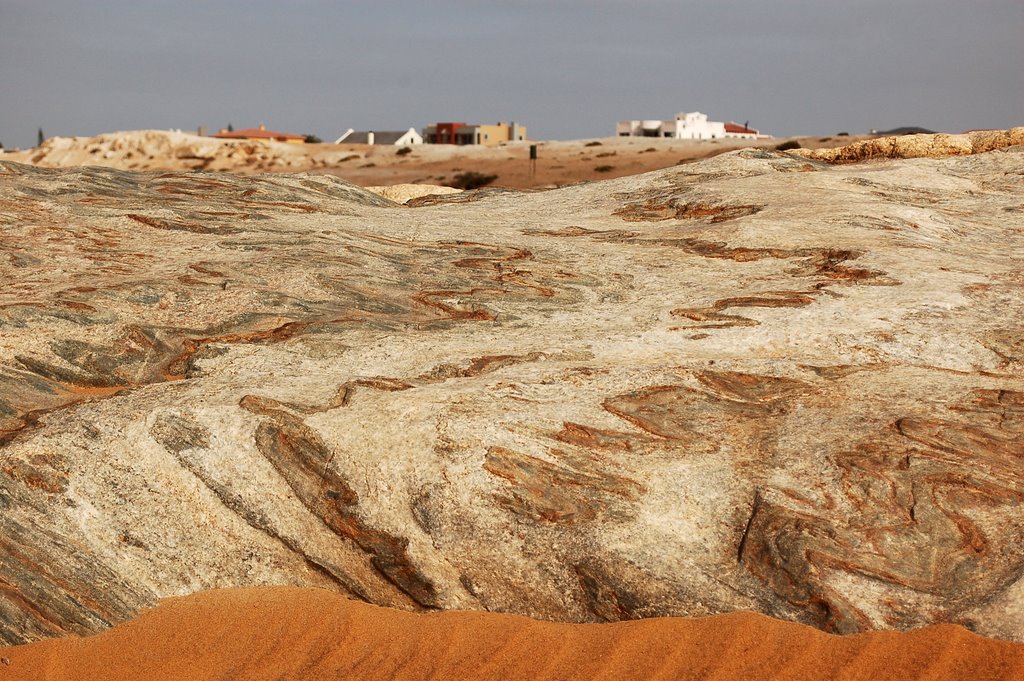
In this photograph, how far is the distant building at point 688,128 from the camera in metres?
161

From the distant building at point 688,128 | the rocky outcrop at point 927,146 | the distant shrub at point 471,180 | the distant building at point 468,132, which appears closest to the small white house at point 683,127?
the distant building at point 688,128

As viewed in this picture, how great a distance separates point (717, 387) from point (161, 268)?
960 centimetres

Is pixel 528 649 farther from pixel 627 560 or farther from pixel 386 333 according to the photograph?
pixel 386 333

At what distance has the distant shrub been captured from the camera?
77.7m

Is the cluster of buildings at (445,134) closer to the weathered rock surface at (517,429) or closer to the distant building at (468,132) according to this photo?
the distant building at (468,132)

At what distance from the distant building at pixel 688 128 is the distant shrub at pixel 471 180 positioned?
279ft

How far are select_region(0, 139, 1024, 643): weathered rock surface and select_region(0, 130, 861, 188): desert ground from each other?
54.3 metres

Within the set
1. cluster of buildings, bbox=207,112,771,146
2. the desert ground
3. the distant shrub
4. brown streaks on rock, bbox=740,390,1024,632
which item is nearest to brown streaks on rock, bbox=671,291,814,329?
brown streaks on rock, bbox=740,390,1024,632

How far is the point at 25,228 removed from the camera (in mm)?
17953

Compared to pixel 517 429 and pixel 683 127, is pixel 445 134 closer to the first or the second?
pixel 683 127

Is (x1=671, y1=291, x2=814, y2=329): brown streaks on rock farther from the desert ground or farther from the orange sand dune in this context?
the desert ground

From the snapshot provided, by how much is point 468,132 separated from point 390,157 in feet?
222

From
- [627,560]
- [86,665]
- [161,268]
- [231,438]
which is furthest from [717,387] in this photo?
[161,268]

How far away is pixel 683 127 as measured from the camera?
161 m
